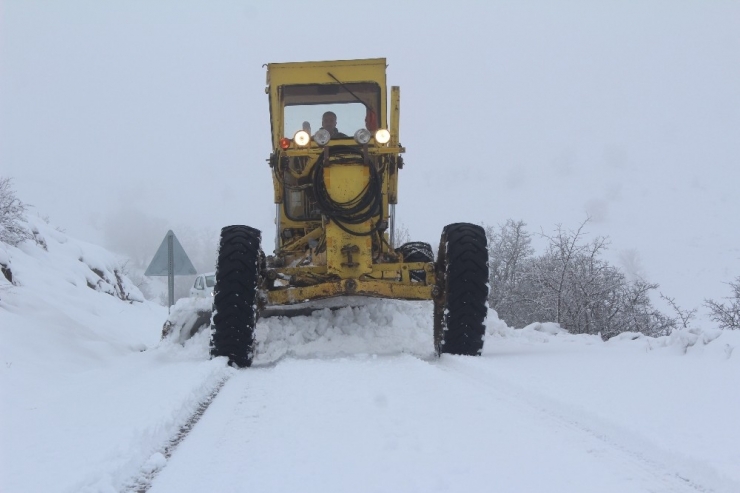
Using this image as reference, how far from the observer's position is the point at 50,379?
17.6ft

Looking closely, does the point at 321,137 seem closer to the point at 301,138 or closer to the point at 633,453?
the point at 301,138

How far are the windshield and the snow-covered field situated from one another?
7.67 ft

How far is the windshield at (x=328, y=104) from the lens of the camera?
25.0 feet

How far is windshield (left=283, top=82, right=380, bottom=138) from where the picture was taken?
7.62 m

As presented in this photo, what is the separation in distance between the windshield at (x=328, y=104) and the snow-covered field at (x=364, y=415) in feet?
7.67

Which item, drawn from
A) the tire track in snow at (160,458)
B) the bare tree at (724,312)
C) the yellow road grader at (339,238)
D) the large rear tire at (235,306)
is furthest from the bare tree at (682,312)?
the tire track in snow at (160,458)

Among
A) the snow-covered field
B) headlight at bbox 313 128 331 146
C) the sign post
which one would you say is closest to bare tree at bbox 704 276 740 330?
the snow-covered field

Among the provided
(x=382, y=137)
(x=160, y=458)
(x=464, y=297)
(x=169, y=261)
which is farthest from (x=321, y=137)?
(x=169, y=261)

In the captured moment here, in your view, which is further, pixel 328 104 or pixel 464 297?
pixel 328 104

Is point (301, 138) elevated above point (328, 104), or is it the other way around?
point (328, 104)

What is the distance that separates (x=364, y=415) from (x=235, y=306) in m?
2.63

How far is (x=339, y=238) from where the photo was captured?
6402 millimetres

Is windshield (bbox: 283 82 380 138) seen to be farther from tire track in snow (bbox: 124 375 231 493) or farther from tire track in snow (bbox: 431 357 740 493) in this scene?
tire track in snow (bbox: 431 357 740 493)

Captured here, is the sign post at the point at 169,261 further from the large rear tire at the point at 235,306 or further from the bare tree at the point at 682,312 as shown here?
the bare tree at the point at 682,312
